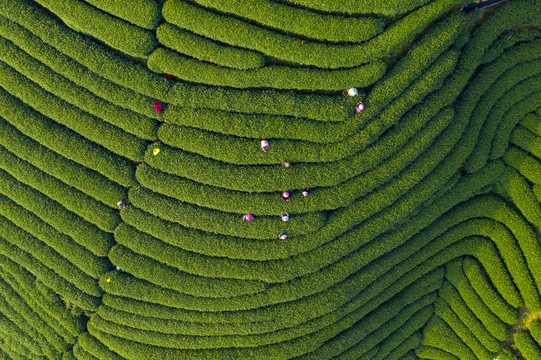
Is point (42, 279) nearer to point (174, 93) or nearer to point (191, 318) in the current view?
point (191, 318)

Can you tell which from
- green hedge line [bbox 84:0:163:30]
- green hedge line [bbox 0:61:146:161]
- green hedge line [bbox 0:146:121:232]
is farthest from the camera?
green hedge line [bbox 0:146:121:232]

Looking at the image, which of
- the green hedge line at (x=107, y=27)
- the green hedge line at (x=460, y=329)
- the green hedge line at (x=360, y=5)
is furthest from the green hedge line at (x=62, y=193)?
the green hedge line at (x=460, y=329)

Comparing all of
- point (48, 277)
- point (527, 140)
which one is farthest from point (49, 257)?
point (527, 140)

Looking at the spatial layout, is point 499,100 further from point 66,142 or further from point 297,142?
point 66,142

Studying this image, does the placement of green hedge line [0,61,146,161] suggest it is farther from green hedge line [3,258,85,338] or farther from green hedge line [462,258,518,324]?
green hedge line [462,258,518,324]

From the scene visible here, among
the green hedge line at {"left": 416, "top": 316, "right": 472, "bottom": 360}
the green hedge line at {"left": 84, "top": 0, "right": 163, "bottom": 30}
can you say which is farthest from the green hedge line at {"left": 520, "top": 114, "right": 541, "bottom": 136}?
the green hedge line at {"left": 84, "top": 0, "right": 163, "bottom": 30}

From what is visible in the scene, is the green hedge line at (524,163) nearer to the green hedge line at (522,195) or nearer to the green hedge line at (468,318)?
the green hedge line at (522,195)
